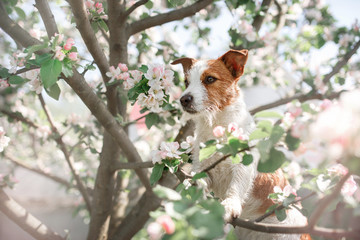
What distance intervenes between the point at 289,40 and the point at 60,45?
4.06 meters

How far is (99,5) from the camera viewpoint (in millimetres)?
2359

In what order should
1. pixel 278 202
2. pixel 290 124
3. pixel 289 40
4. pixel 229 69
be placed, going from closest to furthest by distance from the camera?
pixel 290 124 < pixel 278 202 < pixel 229 69 < pixel 289 40

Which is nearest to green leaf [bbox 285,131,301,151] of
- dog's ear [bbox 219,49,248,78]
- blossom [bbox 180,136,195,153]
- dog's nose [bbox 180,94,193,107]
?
blossom [bbox 180,136,195,153]

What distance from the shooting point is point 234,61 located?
2.22 m

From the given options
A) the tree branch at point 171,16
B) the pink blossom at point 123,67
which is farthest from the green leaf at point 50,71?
the tree branch at point 171,16

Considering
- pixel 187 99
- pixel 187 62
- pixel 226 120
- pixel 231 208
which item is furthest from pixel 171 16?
pixel 231 208

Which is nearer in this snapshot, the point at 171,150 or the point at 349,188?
the point at 349,188

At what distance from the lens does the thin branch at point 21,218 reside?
2512mm

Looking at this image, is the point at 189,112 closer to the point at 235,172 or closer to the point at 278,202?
→ the point at 235,172

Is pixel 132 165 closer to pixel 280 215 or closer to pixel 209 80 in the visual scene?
pixel 209 80

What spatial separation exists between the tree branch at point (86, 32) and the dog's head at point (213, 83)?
67 cm

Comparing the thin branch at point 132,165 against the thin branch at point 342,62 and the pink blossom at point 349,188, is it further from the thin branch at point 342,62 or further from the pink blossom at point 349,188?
the thin branch at point 342,62

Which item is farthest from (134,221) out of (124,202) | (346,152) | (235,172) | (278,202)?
(346,152)

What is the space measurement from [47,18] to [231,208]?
182cm
